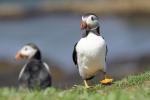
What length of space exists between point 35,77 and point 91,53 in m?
2.59

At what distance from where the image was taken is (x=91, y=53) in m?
12.8

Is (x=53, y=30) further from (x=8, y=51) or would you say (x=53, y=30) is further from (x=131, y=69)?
(x=131, y=69)

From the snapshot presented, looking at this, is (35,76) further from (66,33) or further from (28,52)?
(66,33)

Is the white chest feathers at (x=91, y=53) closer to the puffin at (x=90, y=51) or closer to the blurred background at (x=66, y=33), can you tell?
the puffin at (x=90, y=51)

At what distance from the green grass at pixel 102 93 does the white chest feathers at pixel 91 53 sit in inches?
19.6

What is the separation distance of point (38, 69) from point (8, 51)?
17456 mm

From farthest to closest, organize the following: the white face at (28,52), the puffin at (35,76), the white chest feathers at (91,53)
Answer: the white face at (28,52)
the puffin at (35,76)
the white chest feathers at (91,53)

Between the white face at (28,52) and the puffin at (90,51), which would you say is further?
the white face at (28,52)

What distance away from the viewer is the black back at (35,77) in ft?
48.8

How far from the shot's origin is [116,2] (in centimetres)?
5066

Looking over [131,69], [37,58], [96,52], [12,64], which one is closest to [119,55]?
[131,69]

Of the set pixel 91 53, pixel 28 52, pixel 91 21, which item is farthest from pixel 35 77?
pixel 91 53

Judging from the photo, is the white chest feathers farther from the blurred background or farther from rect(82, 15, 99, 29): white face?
the blurred background

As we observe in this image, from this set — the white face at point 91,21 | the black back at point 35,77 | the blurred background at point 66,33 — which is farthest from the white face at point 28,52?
the white face at point 91,21
